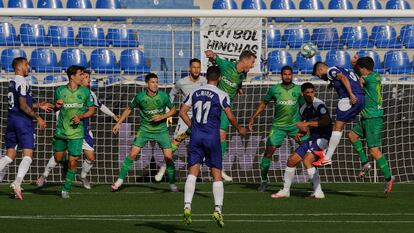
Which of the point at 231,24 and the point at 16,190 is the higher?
the point at 231,24

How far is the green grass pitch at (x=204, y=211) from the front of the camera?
1177 cm

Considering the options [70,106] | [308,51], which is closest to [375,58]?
[308,51]

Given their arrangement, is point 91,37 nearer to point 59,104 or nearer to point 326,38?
point 326,38

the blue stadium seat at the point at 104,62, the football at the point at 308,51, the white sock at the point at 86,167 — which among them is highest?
the football at the point at 308,51

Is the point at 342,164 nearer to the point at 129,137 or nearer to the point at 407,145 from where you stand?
the point at 407,145

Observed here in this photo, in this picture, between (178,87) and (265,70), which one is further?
(265,70)

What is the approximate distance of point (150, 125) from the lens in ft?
55.9

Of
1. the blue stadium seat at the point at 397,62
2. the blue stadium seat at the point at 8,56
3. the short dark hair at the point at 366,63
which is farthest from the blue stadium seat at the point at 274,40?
the short dark hair at the point at 366,63

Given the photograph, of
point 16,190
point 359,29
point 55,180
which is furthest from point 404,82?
point 16,190

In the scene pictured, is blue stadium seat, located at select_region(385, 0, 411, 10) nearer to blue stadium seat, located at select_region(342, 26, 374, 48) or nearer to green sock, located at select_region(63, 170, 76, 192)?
blue stadium seat, located at select_region(342, 26, 374, 48)

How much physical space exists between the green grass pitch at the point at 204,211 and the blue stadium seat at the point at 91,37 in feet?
18.6

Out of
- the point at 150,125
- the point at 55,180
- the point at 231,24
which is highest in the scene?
the point at 231,24

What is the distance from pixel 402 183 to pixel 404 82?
2.20 meters

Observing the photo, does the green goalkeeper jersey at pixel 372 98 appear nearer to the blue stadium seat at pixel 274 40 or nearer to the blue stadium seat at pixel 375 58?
the blue stadium seat at pixel 274 40
